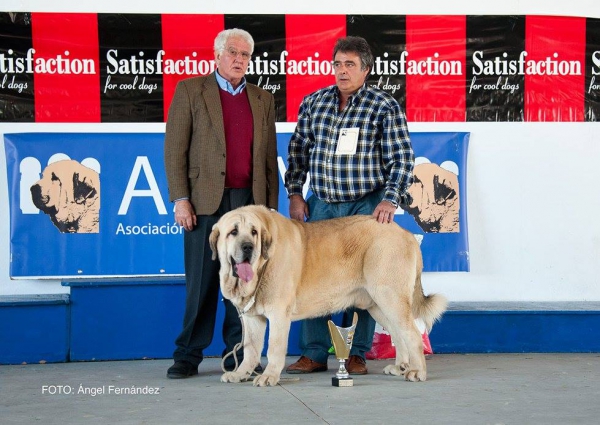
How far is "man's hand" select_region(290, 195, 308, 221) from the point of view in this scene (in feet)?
17.3

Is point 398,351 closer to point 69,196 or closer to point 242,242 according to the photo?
point 242,242

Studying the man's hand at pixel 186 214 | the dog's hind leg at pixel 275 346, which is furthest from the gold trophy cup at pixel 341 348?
the man's hand at pixel 186 214

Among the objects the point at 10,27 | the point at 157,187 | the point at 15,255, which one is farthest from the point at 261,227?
the point at 10,27

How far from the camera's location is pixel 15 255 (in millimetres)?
6320

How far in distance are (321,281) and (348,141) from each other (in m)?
0.79

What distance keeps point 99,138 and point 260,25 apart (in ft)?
4.48

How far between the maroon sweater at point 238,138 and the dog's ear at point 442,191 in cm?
202

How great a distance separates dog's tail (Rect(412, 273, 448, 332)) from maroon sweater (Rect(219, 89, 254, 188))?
107cm

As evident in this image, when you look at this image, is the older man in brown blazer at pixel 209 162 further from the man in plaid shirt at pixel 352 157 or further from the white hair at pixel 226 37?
the man in plaid shirt at pixel 352 157

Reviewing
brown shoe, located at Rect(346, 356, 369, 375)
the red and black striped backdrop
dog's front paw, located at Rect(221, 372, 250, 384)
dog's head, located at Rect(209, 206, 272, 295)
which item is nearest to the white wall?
the red and black striped backdrop

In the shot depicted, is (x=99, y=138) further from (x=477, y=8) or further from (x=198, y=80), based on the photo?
(x=477, y=8)

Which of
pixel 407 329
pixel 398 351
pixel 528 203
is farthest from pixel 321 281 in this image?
pixel 528 203

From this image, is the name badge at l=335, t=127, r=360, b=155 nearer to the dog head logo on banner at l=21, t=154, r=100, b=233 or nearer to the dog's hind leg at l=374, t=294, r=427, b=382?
the dog's hind leg at l=374, t=294, r=427, b=382

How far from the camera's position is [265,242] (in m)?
4.63
